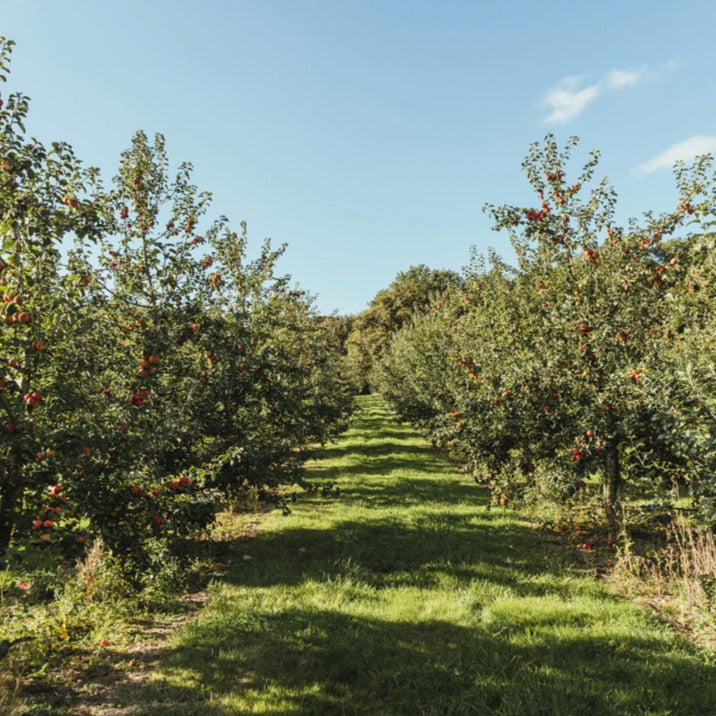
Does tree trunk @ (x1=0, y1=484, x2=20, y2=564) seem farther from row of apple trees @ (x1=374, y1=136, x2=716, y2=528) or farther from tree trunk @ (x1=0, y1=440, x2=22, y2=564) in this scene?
row of apple trees @ (x1=374, y1=136, x2=716, y2=528)

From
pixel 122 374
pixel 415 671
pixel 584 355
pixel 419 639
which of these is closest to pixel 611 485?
pixel 584 355

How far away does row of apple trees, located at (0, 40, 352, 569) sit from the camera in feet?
13.5

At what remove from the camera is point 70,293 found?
181 inches

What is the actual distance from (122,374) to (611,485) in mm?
8584

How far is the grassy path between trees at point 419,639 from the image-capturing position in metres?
4.22

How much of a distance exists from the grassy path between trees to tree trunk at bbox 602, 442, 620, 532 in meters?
1.24

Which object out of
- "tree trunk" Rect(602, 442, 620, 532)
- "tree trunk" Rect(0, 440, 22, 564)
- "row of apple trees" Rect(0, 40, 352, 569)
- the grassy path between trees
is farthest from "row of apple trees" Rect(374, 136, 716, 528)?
"tree trunk" Rect(0, 440, 22, 564)

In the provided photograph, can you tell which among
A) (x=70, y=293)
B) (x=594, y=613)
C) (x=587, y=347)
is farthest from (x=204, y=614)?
(x=587, y=347)

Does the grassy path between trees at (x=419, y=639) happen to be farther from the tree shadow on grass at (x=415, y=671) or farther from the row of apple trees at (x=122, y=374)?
the row of apple trees at (x=122, y=374)

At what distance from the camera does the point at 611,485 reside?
8.28 meters

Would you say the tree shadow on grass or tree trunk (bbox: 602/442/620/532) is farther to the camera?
tree trunk (bbox: 602/442/620/532)

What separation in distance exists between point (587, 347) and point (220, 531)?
823cm

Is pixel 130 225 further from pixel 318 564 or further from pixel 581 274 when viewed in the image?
pixel 581 274

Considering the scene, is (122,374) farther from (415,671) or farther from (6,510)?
(415,671)
